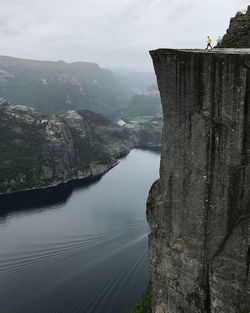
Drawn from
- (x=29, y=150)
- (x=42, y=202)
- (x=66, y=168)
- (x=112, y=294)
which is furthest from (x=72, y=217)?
(x=29, y=150)

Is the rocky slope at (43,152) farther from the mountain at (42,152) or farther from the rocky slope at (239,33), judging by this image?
the rocky slope at (239,33)

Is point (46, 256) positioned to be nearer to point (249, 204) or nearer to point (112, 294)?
point (112, 294)

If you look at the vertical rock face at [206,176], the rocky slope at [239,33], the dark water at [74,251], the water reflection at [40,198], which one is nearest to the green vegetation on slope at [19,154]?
the water reflection at [40,198]

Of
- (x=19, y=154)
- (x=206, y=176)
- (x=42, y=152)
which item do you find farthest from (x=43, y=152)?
(x=206, y=176)

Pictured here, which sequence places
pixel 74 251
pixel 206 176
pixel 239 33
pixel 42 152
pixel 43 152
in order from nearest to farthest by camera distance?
pixel 206 176, pixel 239 33, pixel 74 251, pixel 43 152, pixel 42 152

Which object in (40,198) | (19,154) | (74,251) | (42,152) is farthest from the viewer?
(42,152)

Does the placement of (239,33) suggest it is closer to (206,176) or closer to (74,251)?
(206,176)

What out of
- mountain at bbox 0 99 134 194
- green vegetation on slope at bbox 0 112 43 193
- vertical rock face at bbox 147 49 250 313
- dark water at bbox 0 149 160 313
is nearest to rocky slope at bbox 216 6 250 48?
vertical rock face at bbox 147 49 250 313
